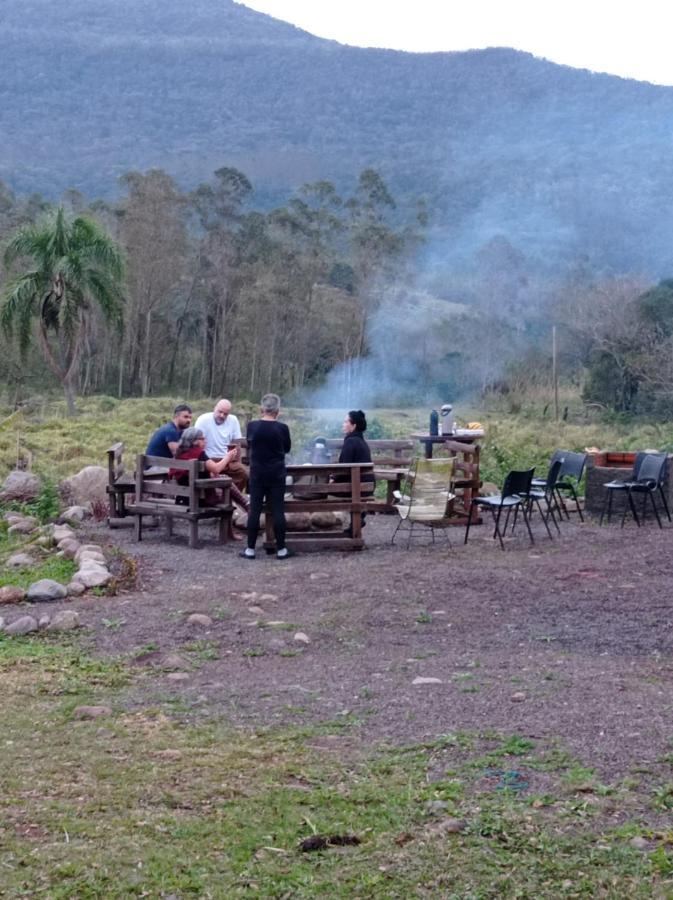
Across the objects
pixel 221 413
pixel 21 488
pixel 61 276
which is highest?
pixel 61 276

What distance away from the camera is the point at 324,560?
31.0 ft

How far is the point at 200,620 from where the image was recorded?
274 inches

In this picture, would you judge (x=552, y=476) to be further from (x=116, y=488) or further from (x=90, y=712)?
(x=90, y=712)

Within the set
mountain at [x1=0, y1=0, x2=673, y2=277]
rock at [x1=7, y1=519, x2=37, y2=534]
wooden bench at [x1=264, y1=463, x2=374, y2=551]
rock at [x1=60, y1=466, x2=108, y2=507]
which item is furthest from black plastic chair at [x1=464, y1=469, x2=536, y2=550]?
mountain at [x1=0, y1=0, x2=673, y2=277]

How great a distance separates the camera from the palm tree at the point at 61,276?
2550 centimetres

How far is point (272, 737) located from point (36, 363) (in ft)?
123

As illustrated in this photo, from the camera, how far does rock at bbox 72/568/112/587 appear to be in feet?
26.4

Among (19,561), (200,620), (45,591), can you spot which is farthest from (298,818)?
(19,561)

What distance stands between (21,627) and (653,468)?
6.62 m

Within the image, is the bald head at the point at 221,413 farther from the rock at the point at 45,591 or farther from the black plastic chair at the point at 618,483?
the black plastic chair at the point at 618,483

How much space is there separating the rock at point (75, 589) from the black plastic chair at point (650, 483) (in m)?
5.34

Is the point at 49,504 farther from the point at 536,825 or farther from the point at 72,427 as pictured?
the point at 72,427

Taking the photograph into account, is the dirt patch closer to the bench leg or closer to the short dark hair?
the bench leg

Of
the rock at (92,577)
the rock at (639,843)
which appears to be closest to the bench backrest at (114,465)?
the rock at (92,577)
